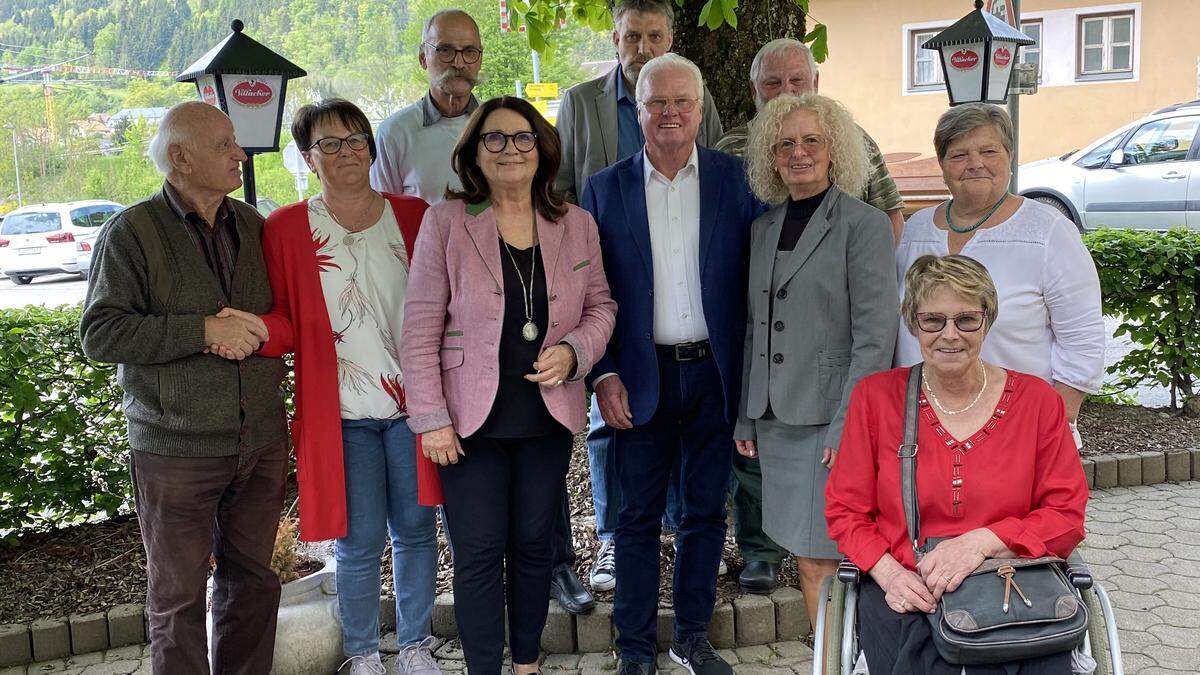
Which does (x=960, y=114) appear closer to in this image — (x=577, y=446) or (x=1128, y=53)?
(x=577, y=446)

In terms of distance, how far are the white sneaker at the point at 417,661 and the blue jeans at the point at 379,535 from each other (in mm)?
26

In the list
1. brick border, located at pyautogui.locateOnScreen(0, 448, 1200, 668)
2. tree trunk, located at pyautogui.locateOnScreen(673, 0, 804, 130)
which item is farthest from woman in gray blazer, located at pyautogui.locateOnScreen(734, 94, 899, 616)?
tree trunk, located at pyautogui.locateOnScreen(673, 0, 804, 130)

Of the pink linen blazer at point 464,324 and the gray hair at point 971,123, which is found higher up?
the gray hair at point 971,123

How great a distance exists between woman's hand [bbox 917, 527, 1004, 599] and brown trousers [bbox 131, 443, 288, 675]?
1904mm

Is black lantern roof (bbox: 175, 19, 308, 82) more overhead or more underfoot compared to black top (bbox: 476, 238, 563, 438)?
more overhead

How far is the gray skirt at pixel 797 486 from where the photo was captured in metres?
2.99

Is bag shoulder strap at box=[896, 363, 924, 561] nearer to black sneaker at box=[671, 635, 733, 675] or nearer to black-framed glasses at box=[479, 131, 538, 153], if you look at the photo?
black sneaker at box=[671, 635, 733, 675]

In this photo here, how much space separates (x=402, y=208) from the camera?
10.7 ft

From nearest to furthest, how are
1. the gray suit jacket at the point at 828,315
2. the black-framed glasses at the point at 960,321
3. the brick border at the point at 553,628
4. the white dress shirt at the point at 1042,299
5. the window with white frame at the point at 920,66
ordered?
1. the black-framed glasses at the point at 960,321
2. the white dress shirt at the point at 1042,299
3. the gray suit jacket at the point at 828,315
4. the brick border at the point at 553,628
5. the window with white frame at the point at 920,66

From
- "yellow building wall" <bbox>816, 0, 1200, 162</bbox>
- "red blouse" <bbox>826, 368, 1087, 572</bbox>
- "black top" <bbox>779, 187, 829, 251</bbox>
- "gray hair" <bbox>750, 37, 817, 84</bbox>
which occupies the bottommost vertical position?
"red blouse" <bbox>826, 368, 1087, 572</bbox>

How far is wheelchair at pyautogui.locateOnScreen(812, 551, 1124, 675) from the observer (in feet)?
7.49

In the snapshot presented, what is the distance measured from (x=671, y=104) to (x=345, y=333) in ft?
4.05

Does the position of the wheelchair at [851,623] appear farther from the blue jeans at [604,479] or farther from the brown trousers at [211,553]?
the brown trousers at [211,553]

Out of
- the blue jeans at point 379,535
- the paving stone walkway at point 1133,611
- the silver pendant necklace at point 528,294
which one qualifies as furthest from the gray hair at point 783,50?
the paving stone walkway at point 1133,611
